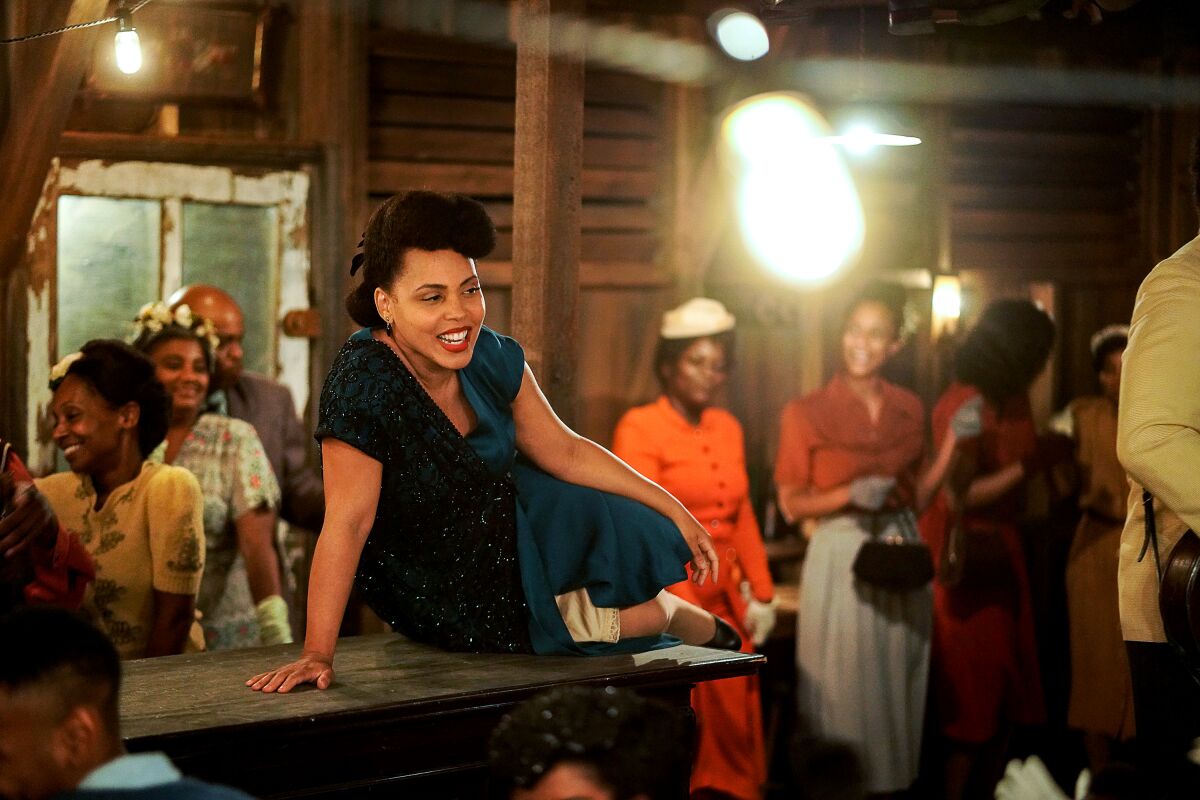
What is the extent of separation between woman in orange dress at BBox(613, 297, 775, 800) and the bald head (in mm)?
1712

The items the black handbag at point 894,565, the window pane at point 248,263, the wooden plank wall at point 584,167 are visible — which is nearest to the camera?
the black handbag at point 894,565

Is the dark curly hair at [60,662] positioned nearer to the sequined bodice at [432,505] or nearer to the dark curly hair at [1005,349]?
the sequined bodice at [432,505]

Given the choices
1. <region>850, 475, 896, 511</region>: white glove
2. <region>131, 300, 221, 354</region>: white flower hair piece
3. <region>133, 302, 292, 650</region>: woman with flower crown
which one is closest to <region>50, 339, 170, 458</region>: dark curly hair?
<region>133, 302, 292, 650</region>: woman with flower crown

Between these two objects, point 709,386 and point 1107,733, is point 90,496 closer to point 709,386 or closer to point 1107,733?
Result: point 709,386

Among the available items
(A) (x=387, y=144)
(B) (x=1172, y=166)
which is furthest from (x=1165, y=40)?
(A) (x=387, y=144)

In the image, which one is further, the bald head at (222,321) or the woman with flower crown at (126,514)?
the bald head at (222,321)

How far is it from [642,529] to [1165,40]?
5745 mm

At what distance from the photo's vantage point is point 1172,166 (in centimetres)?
857

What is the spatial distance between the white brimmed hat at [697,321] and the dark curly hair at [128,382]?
2.70m

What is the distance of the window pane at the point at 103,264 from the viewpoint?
650 cm

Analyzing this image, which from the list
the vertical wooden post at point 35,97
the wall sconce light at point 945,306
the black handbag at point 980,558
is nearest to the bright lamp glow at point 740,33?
the wall sconce light at point 945,306

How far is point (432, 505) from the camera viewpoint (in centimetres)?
392

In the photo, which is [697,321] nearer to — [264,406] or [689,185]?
[689,185]

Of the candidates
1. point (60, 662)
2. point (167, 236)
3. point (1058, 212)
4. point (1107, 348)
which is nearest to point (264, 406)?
point (167, 236)
